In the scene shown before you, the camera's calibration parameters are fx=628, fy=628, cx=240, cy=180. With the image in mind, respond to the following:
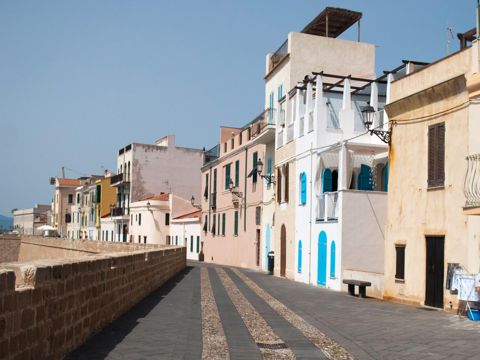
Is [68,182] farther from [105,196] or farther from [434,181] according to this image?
[434,181]

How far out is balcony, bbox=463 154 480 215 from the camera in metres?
13.5

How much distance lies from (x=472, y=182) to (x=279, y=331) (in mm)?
5744

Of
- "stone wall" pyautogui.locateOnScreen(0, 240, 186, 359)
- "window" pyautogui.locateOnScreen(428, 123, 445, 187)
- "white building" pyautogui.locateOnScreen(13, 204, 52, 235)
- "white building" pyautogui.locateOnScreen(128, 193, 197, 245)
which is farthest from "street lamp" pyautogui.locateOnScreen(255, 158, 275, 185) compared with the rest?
"white building" pyautogui.locateOnScreen(13, 204, 52, 235)

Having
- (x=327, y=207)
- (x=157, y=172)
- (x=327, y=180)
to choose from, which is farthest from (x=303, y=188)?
(x=157, y=172)

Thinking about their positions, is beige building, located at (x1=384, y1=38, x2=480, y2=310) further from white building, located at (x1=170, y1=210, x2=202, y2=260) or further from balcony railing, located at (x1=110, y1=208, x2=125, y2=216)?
balcony railing, located at (x1=110, y1=208, x2=125, y2=216)

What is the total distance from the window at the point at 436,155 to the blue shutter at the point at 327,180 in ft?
28.3

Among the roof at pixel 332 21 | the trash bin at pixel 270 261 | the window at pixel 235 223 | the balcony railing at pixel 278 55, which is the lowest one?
the trash bin at pixel 270 261

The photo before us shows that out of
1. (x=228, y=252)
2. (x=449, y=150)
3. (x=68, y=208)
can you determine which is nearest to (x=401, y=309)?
(x=449, y=150)

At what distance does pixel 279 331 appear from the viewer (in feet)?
37.2

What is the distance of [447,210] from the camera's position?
597 inches

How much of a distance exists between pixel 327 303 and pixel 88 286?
29.9ft

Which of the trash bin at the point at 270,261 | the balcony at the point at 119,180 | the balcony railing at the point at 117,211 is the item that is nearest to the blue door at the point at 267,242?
the trash bin at the point at 270,261

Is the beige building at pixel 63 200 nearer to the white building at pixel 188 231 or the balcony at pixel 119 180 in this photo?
the balcony at pixel 119 180

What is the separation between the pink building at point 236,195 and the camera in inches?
1399
